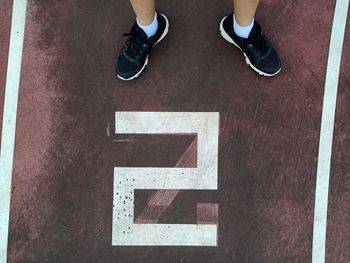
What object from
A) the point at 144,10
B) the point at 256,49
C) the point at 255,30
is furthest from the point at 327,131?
the point at 144,10

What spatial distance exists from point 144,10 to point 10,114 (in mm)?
1414

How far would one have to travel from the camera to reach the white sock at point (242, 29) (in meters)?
3.50

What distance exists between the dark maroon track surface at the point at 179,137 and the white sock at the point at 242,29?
25cm

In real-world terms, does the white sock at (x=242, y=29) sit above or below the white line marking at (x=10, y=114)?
above

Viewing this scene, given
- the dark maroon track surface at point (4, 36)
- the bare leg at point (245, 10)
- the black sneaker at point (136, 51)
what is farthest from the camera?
the dark maroon track surface at point (4, 36)

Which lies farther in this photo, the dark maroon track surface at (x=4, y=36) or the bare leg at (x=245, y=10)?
the dark maroon track surface at (x=4, y=36)

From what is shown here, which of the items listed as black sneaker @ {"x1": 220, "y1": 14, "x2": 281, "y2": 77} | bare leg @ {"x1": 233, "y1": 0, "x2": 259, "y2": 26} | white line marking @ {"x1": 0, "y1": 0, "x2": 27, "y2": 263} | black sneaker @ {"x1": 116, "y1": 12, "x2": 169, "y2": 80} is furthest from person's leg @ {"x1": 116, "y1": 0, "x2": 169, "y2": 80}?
white line marking @ {"x1": 0, "y1": 0, "x2": 27, "y2": 263}

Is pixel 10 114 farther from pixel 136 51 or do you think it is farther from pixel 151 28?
pixel 151 28

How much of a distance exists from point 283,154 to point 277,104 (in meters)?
0.40

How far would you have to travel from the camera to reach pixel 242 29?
352 cm

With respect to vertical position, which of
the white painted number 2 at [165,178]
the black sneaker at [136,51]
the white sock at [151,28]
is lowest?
the white painted number 2 at [165,178]

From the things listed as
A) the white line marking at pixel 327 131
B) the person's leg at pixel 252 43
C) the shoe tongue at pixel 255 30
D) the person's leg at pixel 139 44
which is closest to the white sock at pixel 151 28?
the person's leg at pixel 139 44

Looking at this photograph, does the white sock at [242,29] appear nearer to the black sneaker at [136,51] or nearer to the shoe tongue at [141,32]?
the black sneaker at [136,51]

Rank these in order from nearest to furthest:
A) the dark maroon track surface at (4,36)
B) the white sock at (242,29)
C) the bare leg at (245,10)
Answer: the bare leg at (245,10)
the white sock at (242,29)
the dark maroon track surface at (4,36)
